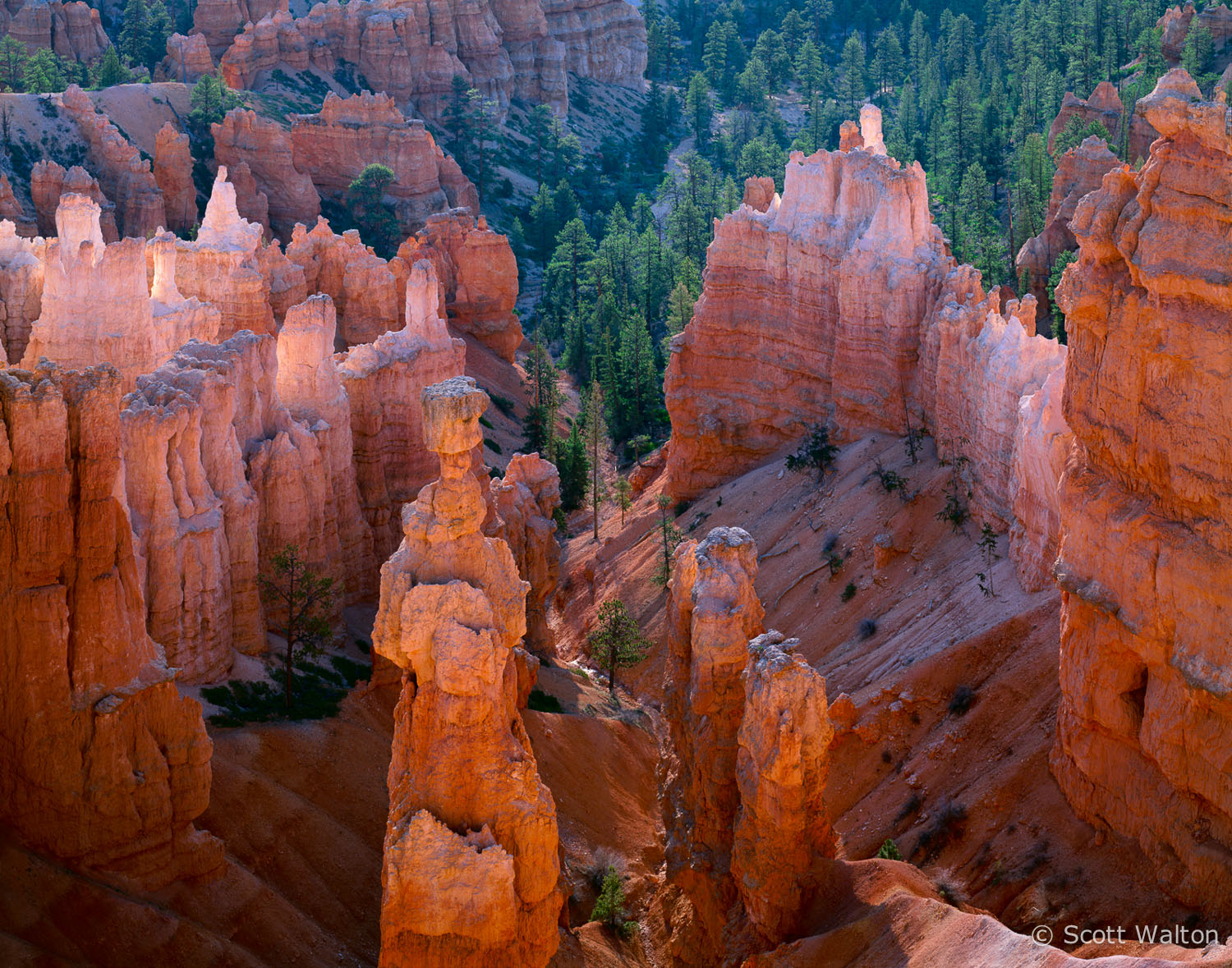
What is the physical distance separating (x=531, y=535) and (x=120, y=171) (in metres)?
49.9

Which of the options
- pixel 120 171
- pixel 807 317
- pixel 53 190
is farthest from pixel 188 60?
pixel 807 317

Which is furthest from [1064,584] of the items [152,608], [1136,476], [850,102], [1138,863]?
[850,102]

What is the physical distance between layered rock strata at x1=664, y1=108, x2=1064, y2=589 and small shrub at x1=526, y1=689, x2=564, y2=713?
12.7 metres

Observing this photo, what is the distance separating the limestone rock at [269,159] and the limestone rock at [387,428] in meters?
49.1

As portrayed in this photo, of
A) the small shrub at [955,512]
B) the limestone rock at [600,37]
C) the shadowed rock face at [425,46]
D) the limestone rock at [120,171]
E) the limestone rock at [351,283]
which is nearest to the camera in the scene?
the small shrub at [955,512]

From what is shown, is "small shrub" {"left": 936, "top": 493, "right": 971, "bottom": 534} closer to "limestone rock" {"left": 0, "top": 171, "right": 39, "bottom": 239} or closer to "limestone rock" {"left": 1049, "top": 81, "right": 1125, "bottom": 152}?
"limestone rock" {"left": 0, "top": 171, "right": 39, "bottom": 239}

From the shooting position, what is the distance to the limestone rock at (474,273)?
3275 inches

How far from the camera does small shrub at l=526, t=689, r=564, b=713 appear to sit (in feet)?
141

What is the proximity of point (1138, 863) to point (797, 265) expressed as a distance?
31.2 m

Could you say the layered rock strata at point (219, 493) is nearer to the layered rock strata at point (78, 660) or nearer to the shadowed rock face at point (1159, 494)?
the layered rock strata at point (78, 660)

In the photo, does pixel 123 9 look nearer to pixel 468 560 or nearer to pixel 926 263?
pixel 926 263

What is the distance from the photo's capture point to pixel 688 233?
320 ft

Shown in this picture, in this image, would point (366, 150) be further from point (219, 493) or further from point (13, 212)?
point (219, 493)

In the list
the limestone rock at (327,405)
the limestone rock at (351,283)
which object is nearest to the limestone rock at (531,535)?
the limestone rock at (327,405)
